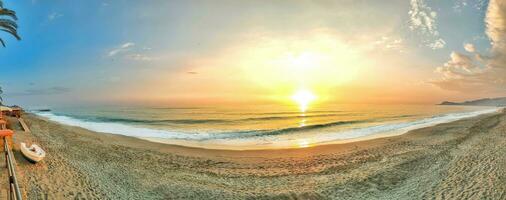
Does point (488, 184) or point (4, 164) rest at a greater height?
point (4, 164)

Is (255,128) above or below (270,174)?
above

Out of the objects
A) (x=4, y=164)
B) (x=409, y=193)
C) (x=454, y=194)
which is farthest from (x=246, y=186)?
(x=4, y=164)

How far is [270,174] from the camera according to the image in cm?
1496

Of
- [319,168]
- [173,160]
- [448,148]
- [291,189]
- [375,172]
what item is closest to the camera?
[291,189]

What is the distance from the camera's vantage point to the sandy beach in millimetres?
11477

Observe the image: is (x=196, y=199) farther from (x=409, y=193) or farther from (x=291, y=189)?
(x=409, y=193)

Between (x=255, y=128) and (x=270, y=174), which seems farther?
(x=255, y=128)

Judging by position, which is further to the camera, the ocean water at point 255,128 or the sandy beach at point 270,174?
the ocean water at point 255,128

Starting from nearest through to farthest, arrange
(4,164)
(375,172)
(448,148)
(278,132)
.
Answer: (4,164) → (375,172) → (448,148) → (278,132)

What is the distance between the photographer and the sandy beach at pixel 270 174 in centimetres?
1148

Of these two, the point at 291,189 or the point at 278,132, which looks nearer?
the point at 291,189

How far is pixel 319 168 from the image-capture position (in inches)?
638

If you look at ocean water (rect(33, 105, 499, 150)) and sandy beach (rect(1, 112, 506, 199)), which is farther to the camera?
ocean water (rect(33, 105, 499, 150))

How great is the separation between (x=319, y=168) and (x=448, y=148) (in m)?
10.8
